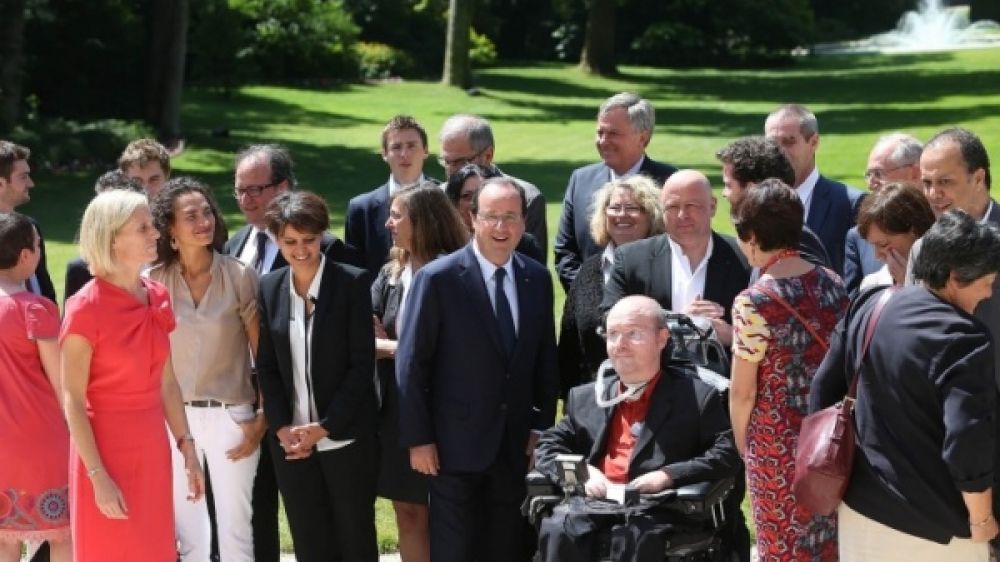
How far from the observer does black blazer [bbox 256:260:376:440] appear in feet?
22.7

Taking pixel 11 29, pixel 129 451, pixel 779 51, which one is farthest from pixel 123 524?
pixel 779 51

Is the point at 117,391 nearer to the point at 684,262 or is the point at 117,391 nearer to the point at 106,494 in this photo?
the point at 106,494

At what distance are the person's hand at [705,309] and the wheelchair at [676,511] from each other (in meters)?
0.89

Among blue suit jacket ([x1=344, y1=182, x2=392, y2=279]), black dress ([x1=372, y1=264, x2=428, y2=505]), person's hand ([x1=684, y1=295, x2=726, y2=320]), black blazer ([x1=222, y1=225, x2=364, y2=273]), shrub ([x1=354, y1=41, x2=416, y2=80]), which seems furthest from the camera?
shrub ([x1=354, y1=41, x2=416, y2=80])

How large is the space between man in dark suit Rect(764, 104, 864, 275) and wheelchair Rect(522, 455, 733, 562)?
8.72ft

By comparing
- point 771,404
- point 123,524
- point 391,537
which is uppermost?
point 771,404

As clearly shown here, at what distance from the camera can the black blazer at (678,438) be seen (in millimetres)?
6062

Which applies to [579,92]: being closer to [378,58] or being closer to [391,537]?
[378,58]

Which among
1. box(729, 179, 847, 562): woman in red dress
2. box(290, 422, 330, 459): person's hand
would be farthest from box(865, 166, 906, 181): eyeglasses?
box(290, 422, 330, 459): person's hand

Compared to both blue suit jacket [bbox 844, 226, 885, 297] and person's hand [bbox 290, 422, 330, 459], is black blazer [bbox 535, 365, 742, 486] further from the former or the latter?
blue suit jacket [bbox 844, 226, 885, 297]

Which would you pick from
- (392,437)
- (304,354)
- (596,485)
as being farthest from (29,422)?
(596,485)

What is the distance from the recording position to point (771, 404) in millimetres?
5875

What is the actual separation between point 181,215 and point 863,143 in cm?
1998

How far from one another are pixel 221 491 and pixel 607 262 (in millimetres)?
2202
